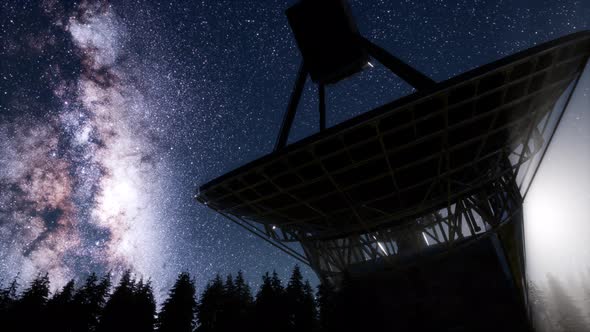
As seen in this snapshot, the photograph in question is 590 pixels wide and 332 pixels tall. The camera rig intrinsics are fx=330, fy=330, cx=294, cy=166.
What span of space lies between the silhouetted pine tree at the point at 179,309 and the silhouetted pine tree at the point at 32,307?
13795 mm

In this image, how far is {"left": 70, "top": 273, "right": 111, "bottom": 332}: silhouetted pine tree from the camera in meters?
41.0

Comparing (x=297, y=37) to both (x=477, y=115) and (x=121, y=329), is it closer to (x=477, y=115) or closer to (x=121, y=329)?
(x=477, y=115)

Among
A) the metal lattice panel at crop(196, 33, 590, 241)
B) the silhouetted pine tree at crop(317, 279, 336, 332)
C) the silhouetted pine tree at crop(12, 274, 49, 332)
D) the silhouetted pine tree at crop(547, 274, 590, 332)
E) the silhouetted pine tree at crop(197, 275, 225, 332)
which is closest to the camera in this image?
the metal lattice panel at crop(196, 33, 590, 241)

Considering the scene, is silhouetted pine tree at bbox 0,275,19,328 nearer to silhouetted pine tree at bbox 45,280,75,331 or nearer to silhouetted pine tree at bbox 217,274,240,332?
silhouetted pine tree at bbox 45,280,75,331

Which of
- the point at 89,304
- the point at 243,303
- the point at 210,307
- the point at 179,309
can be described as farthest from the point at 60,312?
the point at 243,303

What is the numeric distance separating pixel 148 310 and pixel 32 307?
13.6 meters

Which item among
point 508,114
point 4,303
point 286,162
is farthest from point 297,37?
point 4,303

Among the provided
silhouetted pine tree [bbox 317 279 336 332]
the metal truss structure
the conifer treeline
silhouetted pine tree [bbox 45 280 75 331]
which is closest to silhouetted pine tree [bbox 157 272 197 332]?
the conifer treeline

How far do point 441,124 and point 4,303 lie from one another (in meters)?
60.6

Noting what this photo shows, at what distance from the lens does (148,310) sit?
43.5m

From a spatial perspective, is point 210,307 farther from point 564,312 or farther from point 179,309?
point 564,312

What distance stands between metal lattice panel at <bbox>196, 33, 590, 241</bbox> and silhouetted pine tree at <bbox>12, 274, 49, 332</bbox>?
40648mm

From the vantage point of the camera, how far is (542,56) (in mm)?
9656

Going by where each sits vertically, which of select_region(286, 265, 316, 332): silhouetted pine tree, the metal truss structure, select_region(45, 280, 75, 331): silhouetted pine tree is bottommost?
the metal truss structure
